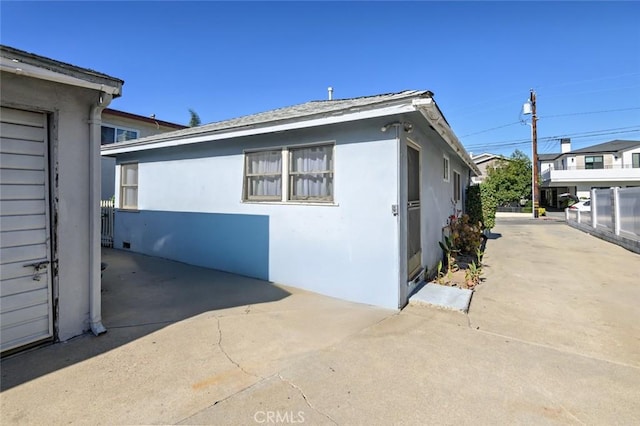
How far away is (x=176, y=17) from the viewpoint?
7.02 m

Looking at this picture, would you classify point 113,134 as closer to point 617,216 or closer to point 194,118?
point 194,118

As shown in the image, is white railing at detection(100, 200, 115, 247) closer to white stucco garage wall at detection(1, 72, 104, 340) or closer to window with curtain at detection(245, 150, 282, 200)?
window with curtain at detection(245, 150, 282, 200)

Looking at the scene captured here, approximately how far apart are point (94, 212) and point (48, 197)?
0.44m

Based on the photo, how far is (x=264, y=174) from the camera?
605cm

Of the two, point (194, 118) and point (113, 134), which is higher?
point (194, 118)

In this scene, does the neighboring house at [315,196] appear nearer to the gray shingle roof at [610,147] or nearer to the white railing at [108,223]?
the white railing at [108,223]

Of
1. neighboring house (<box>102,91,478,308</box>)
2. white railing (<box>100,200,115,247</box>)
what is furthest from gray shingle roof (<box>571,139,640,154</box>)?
white railing (<box>100,200,115,247</box>)

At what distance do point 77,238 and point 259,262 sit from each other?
319 centimetres

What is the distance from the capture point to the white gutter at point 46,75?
2.72m

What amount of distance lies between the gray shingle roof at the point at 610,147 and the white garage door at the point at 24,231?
159ft

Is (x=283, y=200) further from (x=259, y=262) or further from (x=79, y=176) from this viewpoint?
(x=79, y=176)

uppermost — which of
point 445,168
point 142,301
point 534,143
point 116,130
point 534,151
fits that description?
point 534,143

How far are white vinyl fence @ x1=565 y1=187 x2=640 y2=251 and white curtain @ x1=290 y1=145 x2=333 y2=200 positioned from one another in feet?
34.3

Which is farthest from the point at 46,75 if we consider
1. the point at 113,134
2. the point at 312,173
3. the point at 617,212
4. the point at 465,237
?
the point at 617,212
